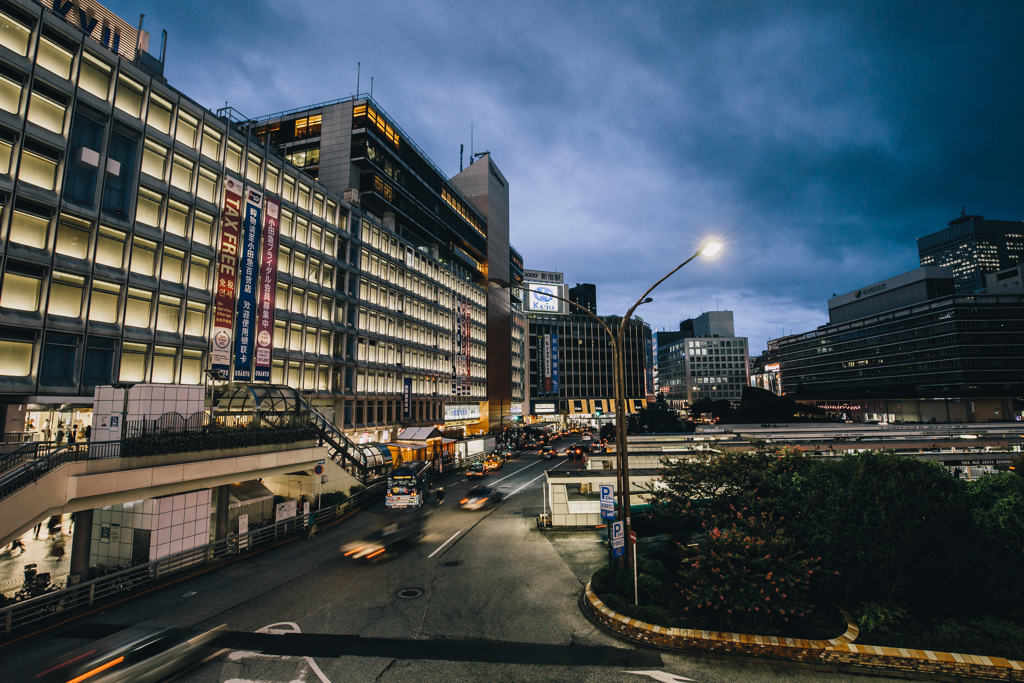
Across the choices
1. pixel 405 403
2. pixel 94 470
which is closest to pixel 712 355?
pixel 405 403

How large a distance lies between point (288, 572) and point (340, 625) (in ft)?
21.2

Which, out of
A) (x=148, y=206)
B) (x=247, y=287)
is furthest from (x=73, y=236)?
(x=247, y=287)

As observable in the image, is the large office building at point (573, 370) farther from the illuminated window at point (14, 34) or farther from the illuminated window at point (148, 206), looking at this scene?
the illuminated window at point (14, 34)

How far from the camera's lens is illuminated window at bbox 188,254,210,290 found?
1177 inches

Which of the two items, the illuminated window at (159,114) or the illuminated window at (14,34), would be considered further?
the illuminated window at (159,114)

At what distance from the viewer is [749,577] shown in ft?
42.9

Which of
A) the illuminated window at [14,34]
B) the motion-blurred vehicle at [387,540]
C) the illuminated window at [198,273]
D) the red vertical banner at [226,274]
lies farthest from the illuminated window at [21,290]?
the motion-blurred vehicle at [387,540]

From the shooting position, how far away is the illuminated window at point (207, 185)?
3070 centimetres

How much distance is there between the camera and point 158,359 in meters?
28.0

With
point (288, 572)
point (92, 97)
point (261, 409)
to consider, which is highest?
point (92, 97)

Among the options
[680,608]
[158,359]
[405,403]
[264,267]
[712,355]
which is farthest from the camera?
[712,355]

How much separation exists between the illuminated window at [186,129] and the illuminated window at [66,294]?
1097cm

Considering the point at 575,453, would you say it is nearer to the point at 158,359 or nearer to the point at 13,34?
the point at 158,359

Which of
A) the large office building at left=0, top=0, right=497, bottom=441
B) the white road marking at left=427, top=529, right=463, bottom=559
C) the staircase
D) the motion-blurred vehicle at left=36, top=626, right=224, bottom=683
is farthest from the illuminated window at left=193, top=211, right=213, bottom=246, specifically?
the motion-blurred vehicle at left=36, top=626, right=224, bottom=683
